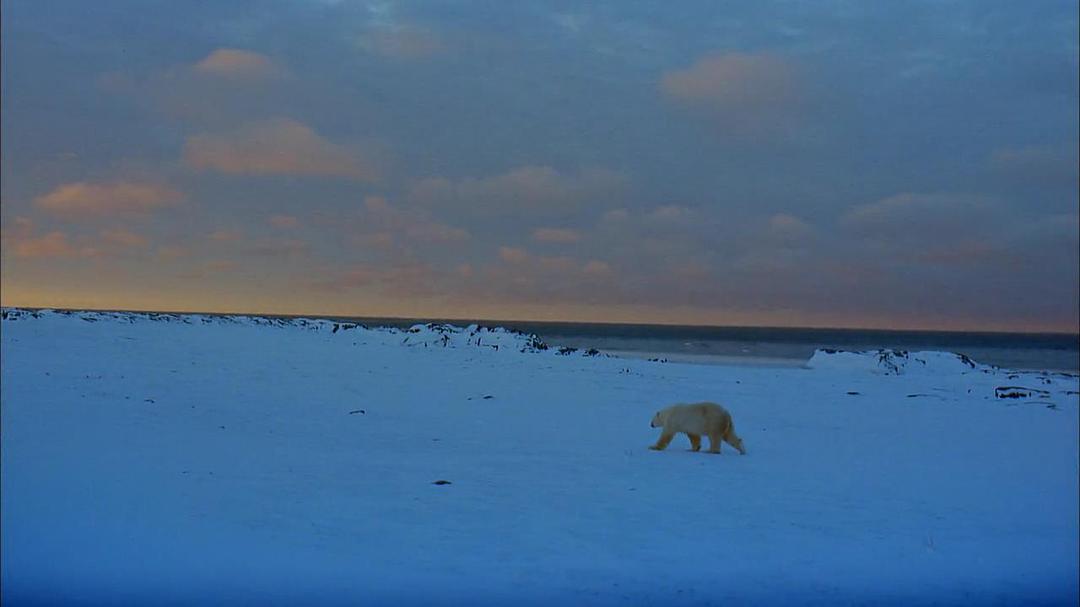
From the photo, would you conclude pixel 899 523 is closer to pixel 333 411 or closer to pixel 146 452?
pixel 146 452

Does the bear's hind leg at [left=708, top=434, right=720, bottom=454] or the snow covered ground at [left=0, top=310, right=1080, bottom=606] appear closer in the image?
the snow covered ground at [left=0, top=310, right=1080, bottom=606]

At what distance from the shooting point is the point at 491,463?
357 inches

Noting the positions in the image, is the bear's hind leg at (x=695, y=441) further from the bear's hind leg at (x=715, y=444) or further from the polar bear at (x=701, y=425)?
the bear's hind leg at (x=715, y=444)

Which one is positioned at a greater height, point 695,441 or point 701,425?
point 701,425

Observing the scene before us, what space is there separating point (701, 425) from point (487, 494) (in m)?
3.97

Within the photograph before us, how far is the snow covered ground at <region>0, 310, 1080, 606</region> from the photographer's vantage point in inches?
216

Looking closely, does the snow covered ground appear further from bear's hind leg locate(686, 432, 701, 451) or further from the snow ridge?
the snow ridge

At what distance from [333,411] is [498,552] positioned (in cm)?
690

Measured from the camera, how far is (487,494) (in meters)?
7.57

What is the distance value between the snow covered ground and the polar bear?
28cm

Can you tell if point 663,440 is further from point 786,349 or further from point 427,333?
point 786,349

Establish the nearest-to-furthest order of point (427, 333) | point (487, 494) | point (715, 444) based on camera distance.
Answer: point (487, 494)
point (715, 444)
point (427, 333)

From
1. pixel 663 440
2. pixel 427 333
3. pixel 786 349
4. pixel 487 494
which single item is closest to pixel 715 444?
pixel 663 440

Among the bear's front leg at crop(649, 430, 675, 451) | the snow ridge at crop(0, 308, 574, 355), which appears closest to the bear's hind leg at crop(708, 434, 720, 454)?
the bear's front leg at crop(649, 430, 675, 451)
